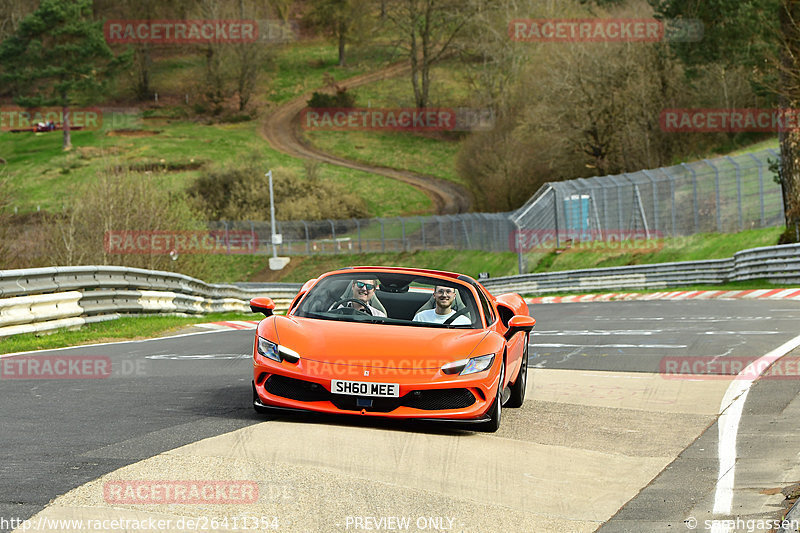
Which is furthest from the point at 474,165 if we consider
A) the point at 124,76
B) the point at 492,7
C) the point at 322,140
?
the point at 124,76

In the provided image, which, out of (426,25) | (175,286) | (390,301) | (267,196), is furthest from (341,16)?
(390,301)

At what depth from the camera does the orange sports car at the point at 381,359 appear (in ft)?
25.3

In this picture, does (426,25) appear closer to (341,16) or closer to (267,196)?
(341,16)

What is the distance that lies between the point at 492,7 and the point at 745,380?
265 feet

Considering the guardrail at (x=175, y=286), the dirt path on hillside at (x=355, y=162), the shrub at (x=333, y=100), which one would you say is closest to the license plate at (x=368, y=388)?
the guardrail at (x=175, y=286)

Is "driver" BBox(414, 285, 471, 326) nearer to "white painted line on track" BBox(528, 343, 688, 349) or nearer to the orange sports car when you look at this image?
the orange sports car

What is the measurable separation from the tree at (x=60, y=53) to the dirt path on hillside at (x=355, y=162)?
1774 cm

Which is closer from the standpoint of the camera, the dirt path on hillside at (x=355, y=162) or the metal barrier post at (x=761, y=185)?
the metal barrier post at (x=761, y=185)

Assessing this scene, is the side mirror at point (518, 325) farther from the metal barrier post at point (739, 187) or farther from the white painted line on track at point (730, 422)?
the metal barrier post at point (739, 187)

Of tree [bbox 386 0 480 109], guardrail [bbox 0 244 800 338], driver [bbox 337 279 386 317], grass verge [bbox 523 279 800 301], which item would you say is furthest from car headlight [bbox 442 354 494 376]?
tree [bbox 386 0 480 109]

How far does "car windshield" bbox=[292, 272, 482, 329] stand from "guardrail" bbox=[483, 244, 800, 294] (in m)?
19.3

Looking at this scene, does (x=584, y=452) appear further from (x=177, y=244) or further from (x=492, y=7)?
(x=492, y=7)

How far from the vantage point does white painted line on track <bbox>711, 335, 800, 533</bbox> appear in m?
6.00

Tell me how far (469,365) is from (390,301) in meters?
1.67
